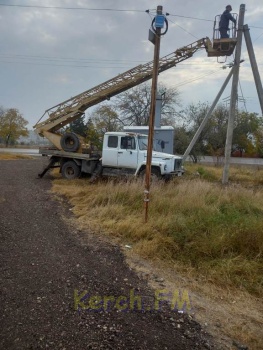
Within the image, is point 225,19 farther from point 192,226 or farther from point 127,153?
point 192,226

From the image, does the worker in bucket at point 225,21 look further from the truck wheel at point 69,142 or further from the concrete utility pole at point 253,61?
the truck wheel at point 69,142

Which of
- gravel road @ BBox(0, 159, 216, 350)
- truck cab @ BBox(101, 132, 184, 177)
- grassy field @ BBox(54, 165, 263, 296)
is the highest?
truck cab @ BBox(101, 132, 184, 177)

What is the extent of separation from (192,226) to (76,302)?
284 centimetres

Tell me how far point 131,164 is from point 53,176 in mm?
5031

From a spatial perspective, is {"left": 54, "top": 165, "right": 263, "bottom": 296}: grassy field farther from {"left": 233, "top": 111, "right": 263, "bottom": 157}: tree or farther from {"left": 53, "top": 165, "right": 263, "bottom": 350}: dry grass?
{"left": 233, "top": 111, "right": 263, "bottom": 157}: tree

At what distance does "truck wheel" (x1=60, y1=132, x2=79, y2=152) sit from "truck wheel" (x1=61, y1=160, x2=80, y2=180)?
2.04 feet

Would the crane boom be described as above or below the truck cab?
above

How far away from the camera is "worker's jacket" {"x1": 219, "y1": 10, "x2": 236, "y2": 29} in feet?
38.8

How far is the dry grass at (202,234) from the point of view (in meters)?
3.34

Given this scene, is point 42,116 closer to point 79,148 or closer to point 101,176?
point 79,148

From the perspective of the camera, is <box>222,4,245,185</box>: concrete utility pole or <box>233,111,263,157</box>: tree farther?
<box>233,111,263,157</box>: tree

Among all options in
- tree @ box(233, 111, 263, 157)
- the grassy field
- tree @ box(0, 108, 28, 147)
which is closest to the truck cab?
the grassy field

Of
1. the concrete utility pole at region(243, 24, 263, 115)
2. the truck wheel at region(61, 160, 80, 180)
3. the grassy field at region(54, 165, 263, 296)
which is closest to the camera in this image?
the grassy field at region(54, 165, 263, 296)

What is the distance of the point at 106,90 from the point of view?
13.0 metres
